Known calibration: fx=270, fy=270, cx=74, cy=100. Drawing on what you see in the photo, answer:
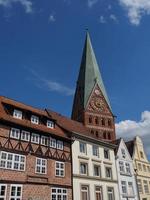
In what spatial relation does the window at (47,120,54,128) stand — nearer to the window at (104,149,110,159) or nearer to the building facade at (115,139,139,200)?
the window at (104,149,110,159)

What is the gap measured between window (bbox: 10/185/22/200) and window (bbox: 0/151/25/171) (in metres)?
1.75

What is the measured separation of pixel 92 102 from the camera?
255 feet

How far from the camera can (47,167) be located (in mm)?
30328

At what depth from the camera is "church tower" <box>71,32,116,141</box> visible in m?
73.7

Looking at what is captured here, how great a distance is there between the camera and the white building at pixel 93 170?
33969mm

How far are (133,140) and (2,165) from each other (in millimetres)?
32360

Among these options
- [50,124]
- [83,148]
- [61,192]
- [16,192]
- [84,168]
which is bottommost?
[16,192]

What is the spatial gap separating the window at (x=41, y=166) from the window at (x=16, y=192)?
2.98 meters

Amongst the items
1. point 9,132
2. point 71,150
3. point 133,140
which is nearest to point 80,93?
point 133,140

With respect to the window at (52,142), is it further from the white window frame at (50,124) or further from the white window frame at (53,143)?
the white window frame at (50,124)

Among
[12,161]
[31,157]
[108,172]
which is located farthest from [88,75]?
[12,161]

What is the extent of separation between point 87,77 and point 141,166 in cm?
Result: 3866

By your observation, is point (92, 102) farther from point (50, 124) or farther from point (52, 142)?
point (52, 142)

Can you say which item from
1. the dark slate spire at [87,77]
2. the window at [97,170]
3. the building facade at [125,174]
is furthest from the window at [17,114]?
the dark slate spire at [87,77]
